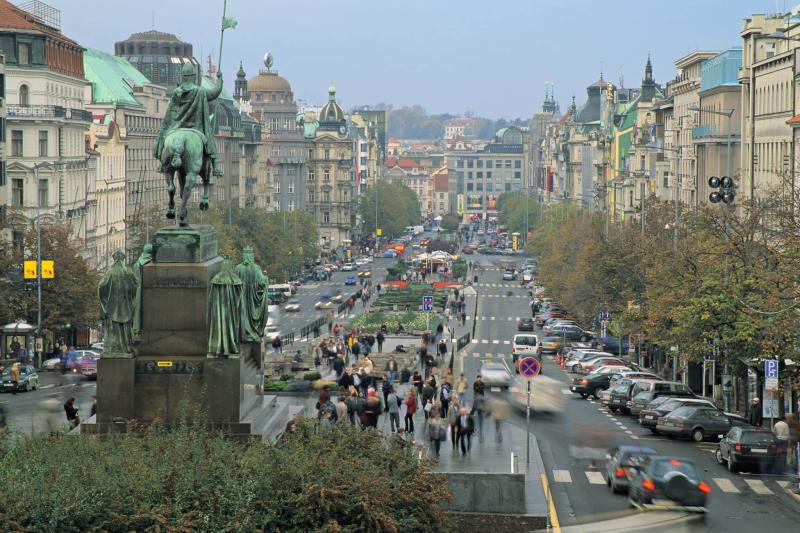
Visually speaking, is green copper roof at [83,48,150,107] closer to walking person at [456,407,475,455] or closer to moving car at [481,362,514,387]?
moving car at [481,362,514,387]

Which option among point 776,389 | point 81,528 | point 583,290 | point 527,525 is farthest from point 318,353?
point 81,528

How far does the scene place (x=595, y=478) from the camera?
41469 mm

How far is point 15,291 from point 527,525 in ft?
154

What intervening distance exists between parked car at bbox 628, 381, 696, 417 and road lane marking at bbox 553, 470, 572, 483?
1243 centimetres

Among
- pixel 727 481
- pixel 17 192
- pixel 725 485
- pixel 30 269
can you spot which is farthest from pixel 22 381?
pixel 17 192

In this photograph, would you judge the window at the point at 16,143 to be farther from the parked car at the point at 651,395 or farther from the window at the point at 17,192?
the parked car at the point at 651,395

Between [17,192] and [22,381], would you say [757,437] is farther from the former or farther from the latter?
[17,192]

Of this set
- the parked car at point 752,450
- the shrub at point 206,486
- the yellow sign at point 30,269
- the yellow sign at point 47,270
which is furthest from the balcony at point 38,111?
the shrub at point 206,486

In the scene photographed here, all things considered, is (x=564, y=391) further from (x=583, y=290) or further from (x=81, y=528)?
(x=81, y=528)

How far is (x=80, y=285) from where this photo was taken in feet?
257

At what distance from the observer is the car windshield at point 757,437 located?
43.2 m

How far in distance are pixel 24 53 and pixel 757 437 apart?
210 feet

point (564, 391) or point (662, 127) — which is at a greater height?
point (662, 127)

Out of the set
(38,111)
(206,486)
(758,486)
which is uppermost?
(38,111)
